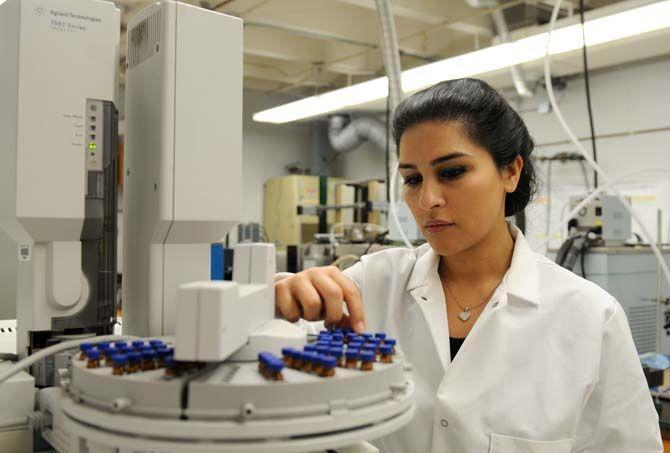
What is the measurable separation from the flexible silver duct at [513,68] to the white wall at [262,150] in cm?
329

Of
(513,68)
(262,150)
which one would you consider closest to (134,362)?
(513,68)

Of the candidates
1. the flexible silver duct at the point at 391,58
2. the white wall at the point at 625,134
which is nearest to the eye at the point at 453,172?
the flexible silver duct at the point at 391,58

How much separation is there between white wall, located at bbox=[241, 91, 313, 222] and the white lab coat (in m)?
6.13

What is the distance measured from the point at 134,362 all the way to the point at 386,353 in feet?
0.84

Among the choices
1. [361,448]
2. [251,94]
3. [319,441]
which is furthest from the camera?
[251,94]

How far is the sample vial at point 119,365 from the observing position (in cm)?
53

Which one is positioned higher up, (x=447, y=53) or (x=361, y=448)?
(x=447, y=53)

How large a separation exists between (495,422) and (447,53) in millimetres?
4734

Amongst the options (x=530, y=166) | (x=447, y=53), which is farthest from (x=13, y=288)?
(x=447, y=53)

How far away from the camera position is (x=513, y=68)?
4.62 m

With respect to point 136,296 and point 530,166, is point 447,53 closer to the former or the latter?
point 530,166

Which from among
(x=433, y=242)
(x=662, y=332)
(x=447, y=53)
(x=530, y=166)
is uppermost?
(x=447, y=53)

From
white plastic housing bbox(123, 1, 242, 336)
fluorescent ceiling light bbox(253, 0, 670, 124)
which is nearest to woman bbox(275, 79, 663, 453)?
white plastic housing bbox(123, 1, 242, 336)

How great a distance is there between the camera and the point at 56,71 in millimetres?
828
